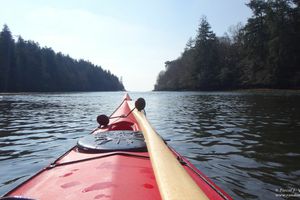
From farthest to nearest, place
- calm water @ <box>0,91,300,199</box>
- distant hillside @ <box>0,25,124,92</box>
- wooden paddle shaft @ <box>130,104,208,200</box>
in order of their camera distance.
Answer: distant hillside @ <box>0,25,124,92</box> < calm water @ <box>0,91,300,199</box> < wooden paddle shaft @ <box>130,104,208,200</box>

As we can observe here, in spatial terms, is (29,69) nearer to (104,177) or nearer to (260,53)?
(260,53)

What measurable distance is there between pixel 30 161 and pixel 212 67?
222 ft

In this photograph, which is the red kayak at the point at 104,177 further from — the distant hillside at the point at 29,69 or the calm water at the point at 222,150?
the distant hillside at the point at 29,69

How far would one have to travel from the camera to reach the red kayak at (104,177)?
114 inches

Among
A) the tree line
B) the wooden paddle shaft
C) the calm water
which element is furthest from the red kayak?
the tree line

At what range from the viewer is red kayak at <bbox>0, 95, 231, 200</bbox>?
289cm

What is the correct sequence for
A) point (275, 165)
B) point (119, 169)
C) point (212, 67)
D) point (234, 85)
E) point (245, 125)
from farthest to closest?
point (212, 67) < point (234, 85) < point (245, 125) < point (275, 165) < point (119, 169)

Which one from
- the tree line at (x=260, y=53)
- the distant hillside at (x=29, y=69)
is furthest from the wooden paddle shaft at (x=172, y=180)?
the distant hillside at (x=29, y=69)

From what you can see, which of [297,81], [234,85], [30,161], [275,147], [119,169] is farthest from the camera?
[234,85]

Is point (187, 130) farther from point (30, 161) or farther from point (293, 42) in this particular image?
point (293, 42)

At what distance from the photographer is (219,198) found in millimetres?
3121

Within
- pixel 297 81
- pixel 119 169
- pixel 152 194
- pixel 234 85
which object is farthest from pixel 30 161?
pixel 234 85

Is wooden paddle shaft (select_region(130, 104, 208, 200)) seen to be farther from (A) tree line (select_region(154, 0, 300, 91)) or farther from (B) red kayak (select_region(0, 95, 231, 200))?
(A) tree line (select_region(154, 0, 300, 91))

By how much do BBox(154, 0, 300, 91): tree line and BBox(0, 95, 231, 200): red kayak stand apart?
47538mm
